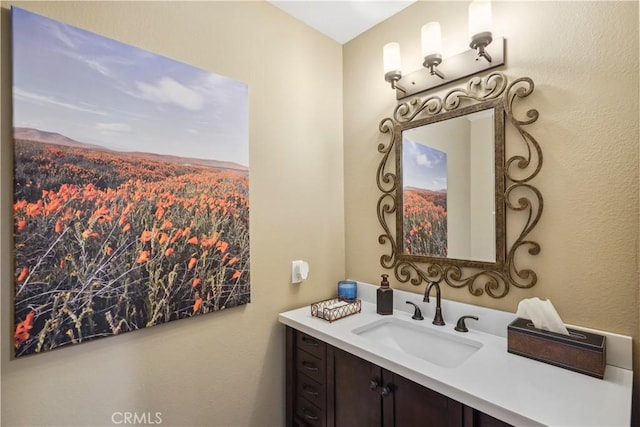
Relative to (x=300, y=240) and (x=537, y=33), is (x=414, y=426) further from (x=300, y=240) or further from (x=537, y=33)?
(x=537, y=33)

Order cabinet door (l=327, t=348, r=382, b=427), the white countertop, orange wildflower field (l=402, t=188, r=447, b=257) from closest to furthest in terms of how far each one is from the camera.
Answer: the white countertop
cabinet door (l=327, t=348, r=382, b=427)
orange wildflower field (l=402, t=188, r=447, b=257)

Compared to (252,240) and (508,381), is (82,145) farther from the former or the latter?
(508,381)

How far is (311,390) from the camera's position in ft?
4.94

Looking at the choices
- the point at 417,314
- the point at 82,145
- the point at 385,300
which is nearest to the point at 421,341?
the point at 417,314

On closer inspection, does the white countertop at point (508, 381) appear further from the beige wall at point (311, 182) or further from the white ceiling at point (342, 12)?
the white ceiling at point (342, 12)

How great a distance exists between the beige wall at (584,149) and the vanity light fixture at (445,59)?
0.32 ft

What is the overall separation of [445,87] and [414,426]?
59.0 inches

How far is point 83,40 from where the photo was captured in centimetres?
106

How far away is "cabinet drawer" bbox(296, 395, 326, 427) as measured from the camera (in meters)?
1.45

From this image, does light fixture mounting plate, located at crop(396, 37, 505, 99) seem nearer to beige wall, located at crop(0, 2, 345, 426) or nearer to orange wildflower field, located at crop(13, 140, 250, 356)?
beige wall, located at crop(0, 2, 345, 426)

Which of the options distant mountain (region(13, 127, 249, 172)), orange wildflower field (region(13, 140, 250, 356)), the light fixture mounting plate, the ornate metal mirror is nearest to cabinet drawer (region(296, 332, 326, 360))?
orange wildflower field (region(13, 140, 250, 356))

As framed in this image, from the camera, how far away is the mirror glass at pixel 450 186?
1352 mm

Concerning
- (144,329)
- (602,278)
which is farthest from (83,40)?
(602,278)

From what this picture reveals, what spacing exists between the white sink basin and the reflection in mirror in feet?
1.22
